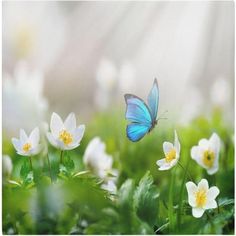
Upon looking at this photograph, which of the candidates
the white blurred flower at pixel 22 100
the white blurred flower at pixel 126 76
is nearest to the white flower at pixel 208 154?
the white blurred flower at pixel 126 76

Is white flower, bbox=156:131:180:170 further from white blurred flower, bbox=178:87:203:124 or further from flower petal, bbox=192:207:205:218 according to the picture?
white blurred flower, bbox=178:87:203:124

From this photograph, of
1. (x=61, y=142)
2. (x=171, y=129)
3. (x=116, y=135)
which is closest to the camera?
(x=61, y=142)

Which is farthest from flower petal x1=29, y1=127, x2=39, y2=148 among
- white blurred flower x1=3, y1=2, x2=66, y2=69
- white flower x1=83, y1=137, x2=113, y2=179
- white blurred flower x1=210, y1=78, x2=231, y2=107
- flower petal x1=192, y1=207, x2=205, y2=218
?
white blurred flower x1=210, y1=78, x2=231, y2=107

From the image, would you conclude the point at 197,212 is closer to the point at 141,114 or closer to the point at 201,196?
the point at 201,196

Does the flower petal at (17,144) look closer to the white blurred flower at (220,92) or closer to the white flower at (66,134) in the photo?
the white flower at (66,134)

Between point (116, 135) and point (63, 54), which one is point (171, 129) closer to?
point (116, 135)

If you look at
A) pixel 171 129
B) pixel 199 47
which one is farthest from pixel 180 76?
pixel 171 129

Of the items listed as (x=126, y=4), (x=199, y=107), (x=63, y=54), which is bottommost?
(x=199, y=107)

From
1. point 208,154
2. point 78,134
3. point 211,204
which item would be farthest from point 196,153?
point 78,134
